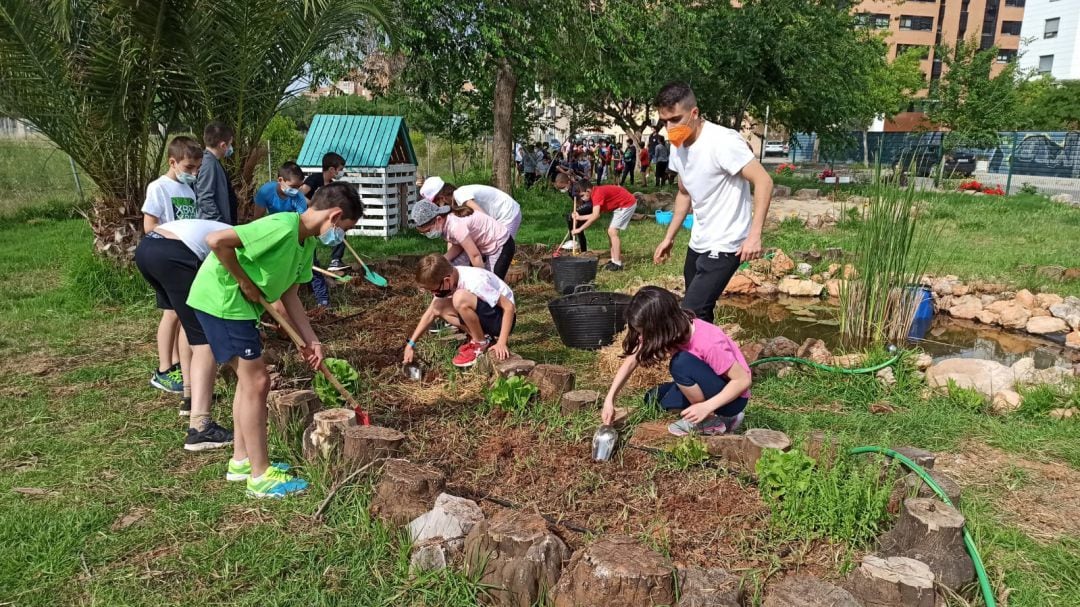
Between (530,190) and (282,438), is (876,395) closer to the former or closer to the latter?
(282,438)

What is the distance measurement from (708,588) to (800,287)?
242 inches

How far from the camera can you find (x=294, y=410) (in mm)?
3396

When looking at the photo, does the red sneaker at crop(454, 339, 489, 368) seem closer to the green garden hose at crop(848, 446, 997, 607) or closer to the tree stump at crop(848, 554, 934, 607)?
the green garden hose at crop(848, 446, 997, 607)

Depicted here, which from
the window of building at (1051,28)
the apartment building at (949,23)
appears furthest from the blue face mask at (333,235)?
the apartment building at (949,23)

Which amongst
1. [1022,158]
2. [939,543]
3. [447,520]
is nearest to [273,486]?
[447,520]

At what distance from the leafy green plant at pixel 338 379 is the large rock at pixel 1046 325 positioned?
6.12 m

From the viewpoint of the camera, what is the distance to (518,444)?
3.40 meters

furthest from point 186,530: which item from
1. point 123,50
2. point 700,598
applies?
point 123,50

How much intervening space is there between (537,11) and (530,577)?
31.3 feet

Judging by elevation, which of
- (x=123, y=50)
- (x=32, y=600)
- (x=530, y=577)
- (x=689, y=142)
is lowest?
(x=32, y=600)

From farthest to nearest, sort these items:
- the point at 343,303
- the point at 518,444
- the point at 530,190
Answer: the point at 530,190, the point at 343,303, the point at 518,444

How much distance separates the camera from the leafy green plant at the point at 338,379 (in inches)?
152

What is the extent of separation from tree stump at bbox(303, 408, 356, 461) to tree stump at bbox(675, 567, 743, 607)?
1600mm

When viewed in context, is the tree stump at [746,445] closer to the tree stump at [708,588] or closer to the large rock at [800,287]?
the tree stump at [708,588]
